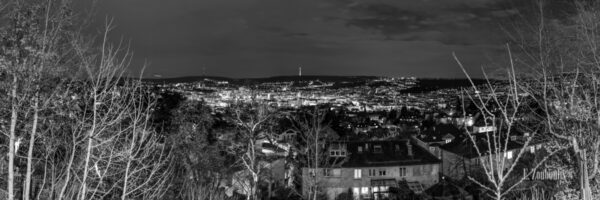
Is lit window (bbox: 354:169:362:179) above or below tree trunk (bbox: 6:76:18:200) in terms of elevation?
below

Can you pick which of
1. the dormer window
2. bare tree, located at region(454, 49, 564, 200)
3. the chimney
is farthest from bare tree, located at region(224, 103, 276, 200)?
the chimney

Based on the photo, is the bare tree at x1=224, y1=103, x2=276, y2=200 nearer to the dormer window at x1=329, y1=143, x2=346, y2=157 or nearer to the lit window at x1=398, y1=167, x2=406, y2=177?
the dormer window at x1=329, y1=143, x2=346, y2=157

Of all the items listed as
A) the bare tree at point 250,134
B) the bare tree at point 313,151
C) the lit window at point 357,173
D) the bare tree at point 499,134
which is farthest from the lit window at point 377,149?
the bare tree at point 499,134

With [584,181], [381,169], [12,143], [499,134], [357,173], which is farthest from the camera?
[381,169]

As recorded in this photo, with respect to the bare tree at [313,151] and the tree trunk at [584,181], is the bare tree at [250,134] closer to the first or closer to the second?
the bare tree at [313,151]

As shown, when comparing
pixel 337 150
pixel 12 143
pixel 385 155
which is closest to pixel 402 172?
pixel 385 155

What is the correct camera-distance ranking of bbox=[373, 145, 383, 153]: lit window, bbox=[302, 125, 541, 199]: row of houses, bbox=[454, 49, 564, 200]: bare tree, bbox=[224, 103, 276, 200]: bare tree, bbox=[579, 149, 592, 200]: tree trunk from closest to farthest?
bbox=[454, 49, 564, 200]: bare tree, bbox=[579, 149, 592, 200]: tree trunk, bbox=[224, 103, 276, 200]: bare tree, bbox=[302, 125, 541, 199]: row of houses, bbox=[373, 145, 383, 153]: lit window

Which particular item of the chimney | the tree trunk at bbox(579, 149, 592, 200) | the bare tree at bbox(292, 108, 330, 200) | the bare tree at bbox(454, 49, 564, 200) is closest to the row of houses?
the chimney

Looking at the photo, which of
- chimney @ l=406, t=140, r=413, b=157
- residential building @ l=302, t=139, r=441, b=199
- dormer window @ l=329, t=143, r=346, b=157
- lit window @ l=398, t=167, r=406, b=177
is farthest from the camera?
chimney @ l=406, t=140, r=413, b=157

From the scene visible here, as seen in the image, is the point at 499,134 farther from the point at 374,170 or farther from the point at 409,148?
the point at 409,148

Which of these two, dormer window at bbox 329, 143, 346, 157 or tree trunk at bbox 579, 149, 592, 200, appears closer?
tree trunk at bbox 579, 149, 592, 200

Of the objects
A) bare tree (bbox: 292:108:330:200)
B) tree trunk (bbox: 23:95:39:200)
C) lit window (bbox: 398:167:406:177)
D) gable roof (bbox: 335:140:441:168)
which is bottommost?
lit window (bbox: 398:167:406:177)
